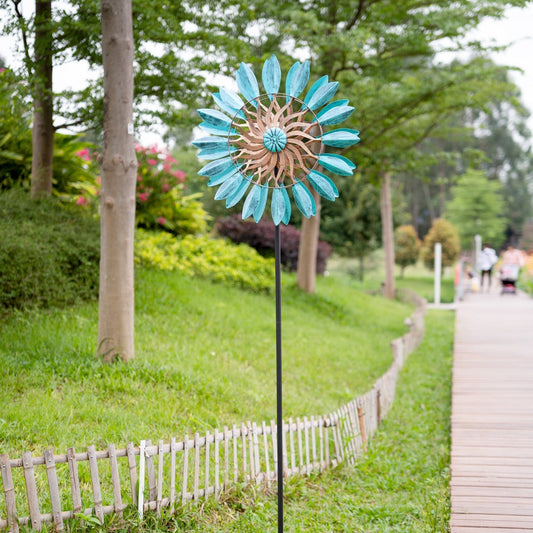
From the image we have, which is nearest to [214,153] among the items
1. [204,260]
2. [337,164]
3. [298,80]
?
[298,80]

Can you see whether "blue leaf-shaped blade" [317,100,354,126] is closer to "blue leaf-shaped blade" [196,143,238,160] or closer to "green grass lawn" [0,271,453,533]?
"blue leaf-shaped blade" [196,143,238,160]

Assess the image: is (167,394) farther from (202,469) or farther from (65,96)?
(65,96)

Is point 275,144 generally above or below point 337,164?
above

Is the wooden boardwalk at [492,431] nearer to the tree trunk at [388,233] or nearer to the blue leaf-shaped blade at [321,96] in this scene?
the blue leaf-shaped blade at [321,96]

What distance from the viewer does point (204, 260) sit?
1178 centimetres

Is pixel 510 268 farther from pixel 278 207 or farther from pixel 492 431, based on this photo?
pixel 278 207

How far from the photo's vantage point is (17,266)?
725 cm

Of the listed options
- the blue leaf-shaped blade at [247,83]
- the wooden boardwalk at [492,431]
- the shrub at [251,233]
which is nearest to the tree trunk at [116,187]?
the blue leaf-shaped blade at [247,83]

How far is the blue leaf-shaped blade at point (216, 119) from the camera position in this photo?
13.4 ft

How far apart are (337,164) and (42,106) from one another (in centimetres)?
608

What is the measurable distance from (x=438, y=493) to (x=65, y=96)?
6.72 m

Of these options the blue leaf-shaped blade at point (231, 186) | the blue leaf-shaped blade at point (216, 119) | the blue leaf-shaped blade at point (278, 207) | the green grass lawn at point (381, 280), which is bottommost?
the green grass lawn at point (381, 280)

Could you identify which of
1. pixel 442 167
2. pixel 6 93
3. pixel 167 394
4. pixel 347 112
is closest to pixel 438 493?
pixel 167 394

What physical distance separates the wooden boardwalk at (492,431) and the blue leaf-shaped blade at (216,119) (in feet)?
10.1
